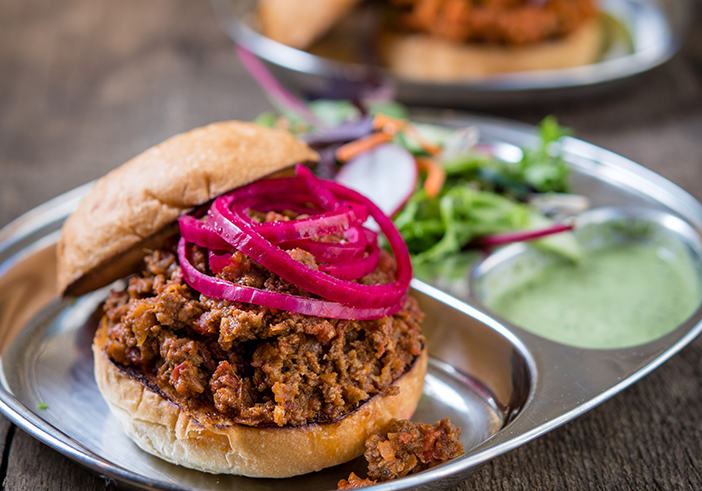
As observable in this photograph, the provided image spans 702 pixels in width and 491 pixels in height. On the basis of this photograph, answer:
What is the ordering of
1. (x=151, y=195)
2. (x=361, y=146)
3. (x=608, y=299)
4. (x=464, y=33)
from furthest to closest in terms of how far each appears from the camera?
(x=464, y=33), (x=361, y=146), (x=608, y=299), (x=151, y=195)

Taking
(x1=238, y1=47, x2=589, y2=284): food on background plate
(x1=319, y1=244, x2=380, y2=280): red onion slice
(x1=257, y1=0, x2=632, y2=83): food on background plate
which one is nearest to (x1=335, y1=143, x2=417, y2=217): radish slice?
(x1=238, y1=47, x2=589, y2=284): food on background plate

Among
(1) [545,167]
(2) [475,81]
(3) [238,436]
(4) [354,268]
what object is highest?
(4) [354,268]

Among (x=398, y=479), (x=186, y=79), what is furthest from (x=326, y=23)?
(x=398, y=479)

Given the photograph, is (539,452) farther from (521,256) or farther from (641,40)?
(641,40)

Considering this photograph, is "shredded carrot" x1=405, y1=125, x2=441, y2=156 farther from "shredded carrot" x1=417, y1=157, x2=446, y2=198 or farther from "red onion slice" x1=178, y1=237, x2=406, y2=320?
"red onion slice" x1=178, y1=237, x2=406, y2=320

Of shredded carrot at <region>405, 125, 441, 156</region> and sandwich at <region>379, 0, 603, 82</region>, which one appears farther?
sandwich at <region>379, 0, 603, 82</region>

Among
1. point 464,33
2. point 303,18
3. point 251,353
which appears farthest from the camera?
point 303,18

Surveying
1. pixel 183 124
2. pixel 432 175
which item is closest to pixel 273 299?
A: pixel 432 175

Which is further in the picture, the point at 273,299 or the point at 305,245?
the point at 305,245

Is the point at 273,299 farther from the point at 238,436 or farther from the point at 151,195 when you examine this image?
the point at 151,195
